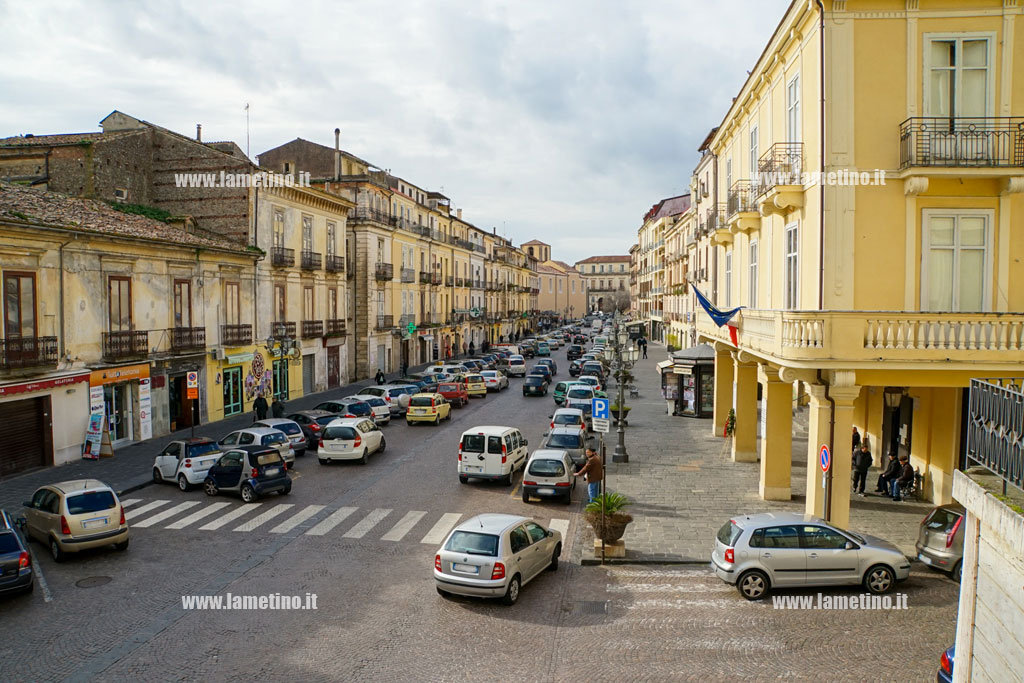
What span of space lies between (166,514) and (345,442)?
6.60m

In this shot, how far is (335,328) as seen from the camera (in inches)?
1693

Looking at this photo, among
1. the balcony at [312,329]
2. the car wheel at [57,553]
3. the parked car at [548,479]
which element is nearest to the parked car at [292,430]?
the parked car at [548,479]

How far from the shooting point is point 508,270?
99.4 meters

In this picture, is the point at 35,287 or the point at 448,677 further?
the point at 35,287

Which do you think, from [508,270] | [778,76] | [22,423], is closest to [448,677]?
[778,76]

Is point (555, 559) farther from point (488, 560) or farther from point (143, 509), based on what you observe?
point (143, 509)

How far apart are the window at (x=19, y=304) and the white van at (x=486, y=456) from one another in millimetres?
14099

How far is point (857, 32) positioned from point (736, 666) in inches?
472

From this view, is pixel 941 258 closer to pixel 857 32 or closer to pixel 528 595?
pixel 857 32

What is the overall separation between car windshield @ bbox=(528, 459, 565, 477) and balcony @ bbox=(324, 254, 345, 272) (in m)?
26.2

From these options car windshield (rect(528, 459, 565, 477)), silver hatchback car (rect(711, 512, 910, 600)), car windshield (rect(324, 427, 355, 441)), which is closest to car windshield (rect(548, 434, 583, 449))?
car windshield (rect(528, 459, 565, 477))

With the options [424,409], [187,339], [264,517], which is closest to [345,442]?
[264,517]

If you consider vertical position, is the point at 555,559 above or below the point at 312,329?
below

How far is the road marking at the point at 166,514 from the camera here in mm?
17297
